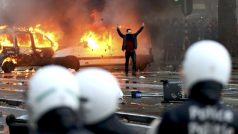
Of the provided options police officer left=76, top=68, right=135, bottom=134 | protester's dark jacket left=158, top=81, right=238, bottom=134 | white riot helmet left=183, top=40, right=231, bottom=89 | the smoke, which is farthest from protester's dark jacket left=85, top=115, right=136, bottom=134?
the smoke

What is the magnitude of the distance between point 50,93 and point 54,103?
0.08 metres

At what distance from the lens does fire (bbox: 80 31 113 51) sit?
25252 mm

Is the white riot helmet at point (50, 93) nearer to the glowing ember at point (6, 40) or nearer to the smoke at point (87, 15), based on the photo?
the glowing ember at point (6, 40)

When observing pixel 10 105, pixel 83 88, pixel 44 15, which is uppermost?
pixel 44 15

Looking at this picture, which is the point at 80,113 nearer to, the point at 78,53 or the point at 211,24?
the point at 78,53

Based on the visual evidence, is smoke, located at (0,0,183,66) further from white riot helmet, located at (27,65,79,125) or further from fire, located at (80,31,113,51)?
white riot helmet, located at (27,65,79,125)

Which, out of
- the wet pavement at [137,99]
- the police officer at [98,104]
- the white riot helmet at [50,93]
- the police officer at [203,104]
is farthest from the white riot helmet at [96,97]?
the wet pavement at [137,99]

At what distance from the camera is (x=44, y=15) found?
41.3 m

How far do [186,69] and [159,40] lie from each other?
1319 inches

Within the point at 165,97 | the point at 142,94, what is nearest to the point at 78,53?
the point at 142,94

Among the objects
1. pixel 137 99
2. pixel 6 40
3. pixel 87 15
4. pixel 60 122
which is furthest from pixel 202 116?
pixel 87 15

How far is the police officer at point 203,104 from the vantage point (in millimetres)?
3666

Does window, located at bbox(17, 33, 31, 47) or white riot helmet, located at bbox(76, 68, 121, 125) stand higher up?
window, located at bbox(17, 33, 31, 47)

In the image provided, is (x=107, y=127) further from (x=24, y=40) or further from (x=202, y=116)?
(x=24, y=40)
